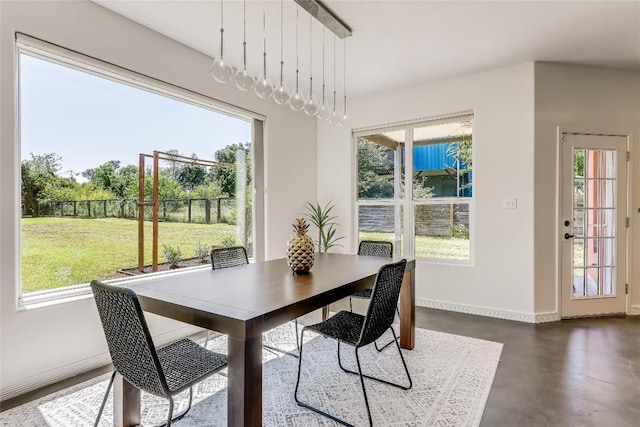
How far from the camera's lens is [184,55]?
3.01 m

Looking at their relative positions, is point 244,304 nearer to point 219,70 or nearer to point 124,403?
point 124,403

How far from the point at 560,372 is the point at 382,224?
2451 millimetres

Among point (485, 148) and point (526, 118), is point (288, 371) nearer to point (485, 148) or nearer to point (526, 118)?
point (485, 148)

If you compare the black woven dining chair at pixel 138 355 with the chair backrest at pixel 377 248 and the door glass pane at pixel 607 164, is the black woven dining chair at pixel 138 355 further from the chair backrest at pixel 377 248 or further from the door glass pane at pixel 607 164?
the door glass pane at pixel 607 164

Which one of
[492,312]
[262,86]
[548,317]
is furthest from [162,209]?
[548,317]

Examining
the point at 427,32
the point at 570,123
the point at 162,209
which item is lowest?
the point at 162,209

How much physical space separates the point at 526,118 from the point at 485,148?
0.46m

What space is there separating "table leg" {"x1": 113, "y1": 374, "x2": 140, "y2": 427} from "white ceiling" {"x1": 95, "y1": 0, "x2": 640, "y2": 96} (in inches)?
96.5

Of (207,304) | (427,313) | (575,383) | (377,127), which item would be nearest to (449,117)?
(377,127)

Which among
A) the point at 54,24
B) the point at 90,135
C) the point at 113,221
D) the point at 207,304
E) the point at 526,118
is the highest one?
the point at 54,24

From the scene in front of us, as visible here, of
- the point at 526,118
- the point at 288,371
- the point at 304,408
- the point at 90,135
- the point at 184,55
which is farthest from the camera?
the point at 526,118

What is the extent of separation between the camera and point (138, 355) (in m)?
1.31

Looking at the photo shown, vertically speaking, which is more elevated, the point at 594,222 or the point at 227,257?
the point at 594,222

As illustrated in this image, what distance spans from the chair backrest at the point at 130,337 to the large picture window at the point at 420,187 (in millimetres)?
3359
